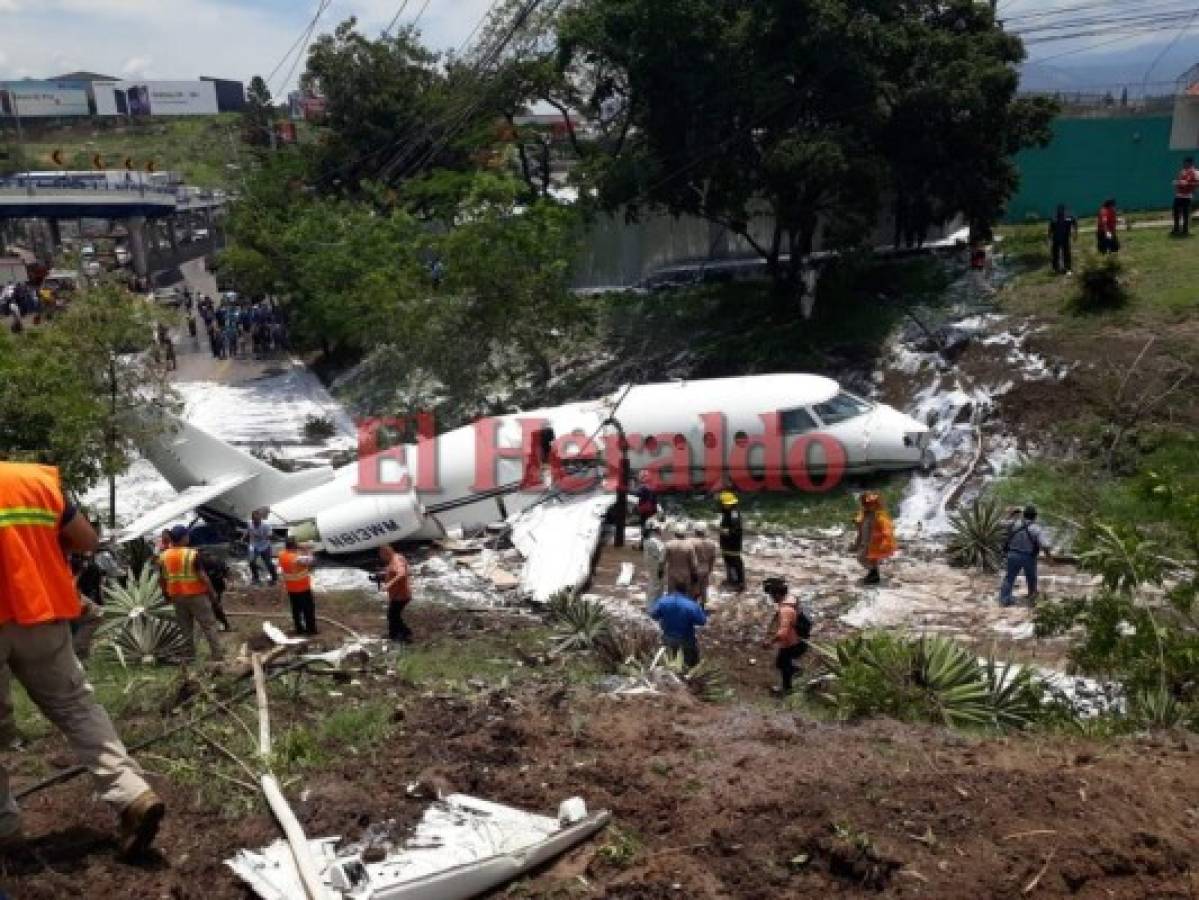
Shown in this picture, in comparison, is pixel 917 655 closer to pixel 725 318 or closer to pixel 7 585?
pixel 7 585

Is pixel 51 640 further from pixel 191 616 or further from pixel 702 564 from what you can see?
pixel 702 564

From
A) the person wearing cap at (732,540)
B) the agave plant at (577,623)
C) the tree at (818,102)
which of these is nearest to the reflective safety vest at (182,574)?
the agave plant at (577,623)

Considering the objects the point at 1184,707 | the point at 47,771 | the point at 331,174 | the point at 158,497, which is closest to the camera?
the point at 47,771

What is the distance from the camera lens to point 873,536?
51.0ft

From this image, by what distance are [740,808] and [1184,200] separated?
80.8 ft

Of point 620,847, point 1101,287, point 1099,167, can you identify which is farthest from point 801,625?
point 1099,167

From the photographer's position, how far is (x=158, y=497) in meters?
23.4

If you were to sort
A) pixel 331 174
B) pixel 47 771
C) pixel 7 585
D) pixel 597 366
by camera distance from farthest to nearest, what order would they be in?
pixel 331 174 < pixel 597 366 < pixel 47 771 < pixel 7 585

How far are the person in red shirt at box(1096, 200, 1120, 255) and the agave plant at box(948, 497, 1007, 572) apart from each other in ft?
35.5

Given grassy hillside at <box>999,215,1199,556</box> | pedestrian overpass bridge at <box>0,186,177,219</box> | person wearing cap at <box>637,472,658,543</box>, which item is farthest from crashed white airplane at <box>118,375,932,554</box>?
pedestrian overpass bridge at <box>0,186,177,219</box>

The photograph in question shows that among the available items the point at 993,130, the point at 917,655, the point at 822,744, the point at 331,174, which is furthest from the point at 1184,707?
the point at 331,174

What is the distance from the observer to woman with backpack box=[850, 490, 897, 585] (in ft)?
50.9

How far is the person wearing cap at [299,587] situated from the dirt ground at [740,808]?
5352 mm

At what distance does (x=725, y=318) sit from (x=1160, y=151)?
47.4 ft
